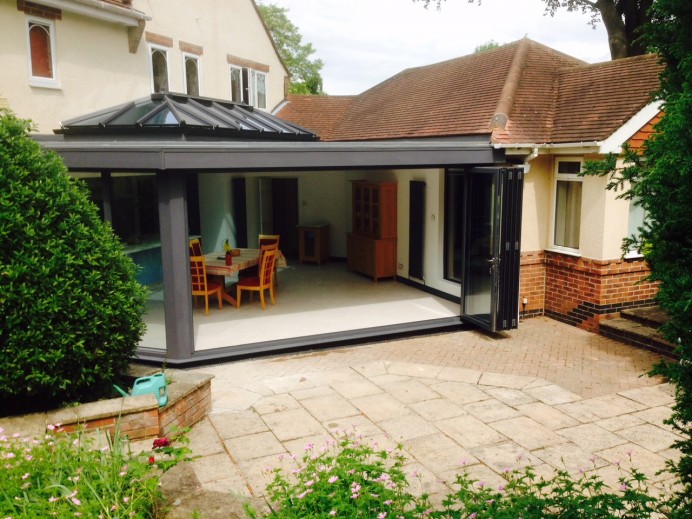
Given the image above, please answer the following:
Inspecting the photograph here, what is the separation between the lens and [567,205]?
965cm

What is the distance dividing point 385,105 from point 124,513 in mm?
13028

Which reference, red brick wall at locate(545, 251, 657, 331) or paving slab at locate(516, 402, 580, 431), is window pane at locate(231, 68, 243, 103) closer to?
red brick wall at locate(545, 251, 657, 331)

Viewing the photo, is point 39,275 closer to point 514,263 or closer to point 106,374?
point 106,374

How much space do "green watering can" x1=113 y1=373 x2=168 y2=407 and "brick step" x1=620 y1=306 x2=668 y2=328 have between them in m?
7.18

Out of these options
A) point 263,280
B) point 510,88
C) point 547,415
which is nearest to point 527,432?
point 547,415

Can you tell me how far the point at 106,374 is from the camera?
5.00 meters

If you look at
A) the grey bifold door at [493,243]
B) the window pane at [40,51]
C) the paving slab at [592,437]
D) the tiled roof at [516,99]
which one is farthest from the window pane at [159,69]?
the paving slab at [592,437]

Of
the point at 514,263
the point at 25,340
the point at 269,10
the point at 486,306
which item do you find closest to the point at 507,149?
the point at 514,263

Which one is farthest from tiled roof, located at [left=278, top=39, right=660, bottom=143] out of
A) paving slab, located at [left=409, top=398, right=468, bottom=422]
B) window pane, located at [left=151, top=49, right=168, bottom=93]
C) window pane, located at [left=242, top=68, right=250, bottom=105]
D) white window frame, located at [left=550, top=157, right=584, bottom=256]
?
paving slab, located at [left=409, top=398, right=468, bottom=422]

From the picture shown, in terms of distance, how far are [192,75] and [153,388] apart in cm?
1067

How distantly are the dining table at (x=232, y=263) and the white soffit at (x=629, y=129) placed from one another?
6.27 metres

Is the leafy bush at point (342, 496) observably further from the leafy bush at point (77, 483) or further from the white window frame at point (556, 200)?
the white window frame at point (556, 200)

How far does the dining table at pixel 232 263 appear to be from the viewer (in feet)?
33.0

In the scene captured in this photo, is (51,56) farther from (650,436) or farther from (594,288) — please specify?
(650,436)
